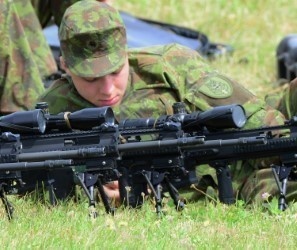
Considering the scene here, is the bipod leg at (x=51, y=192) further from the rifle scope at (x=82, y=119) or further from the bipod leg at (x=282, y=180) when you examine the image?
the bipod leg at (x=282, y=180)

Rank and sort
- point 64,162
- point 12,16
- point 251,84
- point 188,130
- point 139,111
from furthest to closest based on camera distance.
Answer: point 251,84 → point 12,16 → point 139,111 → point 188,130 → point 64,162

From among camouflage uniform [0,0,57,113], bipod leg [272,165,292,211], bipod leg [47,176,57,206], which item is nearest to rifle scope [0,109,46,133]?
bipod leg [47,176,57,206]

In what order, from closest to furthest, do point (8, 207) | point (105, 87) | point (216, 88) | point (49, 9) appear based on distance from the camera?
point (8, 207), point (105, 87), point (216, 88), point (49, 9)

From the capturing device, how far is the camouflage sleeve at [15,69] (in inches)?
360

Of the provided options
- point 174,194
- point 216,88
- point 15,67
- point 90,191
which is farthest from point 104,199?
point 15,67

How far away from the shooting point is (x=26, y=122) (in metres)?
7.00

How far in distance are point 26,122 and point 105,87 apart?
1.64ft

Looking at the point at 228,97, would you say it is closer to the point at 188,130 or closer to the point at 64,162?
the point at 188,130

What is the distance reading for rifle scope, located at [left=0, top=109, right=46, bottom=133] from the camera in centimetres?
696

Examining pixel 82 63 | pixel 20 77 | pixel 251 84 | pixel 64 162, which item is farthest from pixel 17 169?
pixel 251 84

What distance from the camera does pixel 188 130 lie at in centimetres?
705

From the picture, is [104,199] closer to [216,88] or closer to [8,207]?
[8,207]

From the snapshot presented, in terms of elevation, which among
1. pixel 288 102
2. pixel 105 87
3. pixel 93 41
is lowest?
pixel 288 102

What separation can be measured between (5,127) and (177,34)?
512 centimetres
